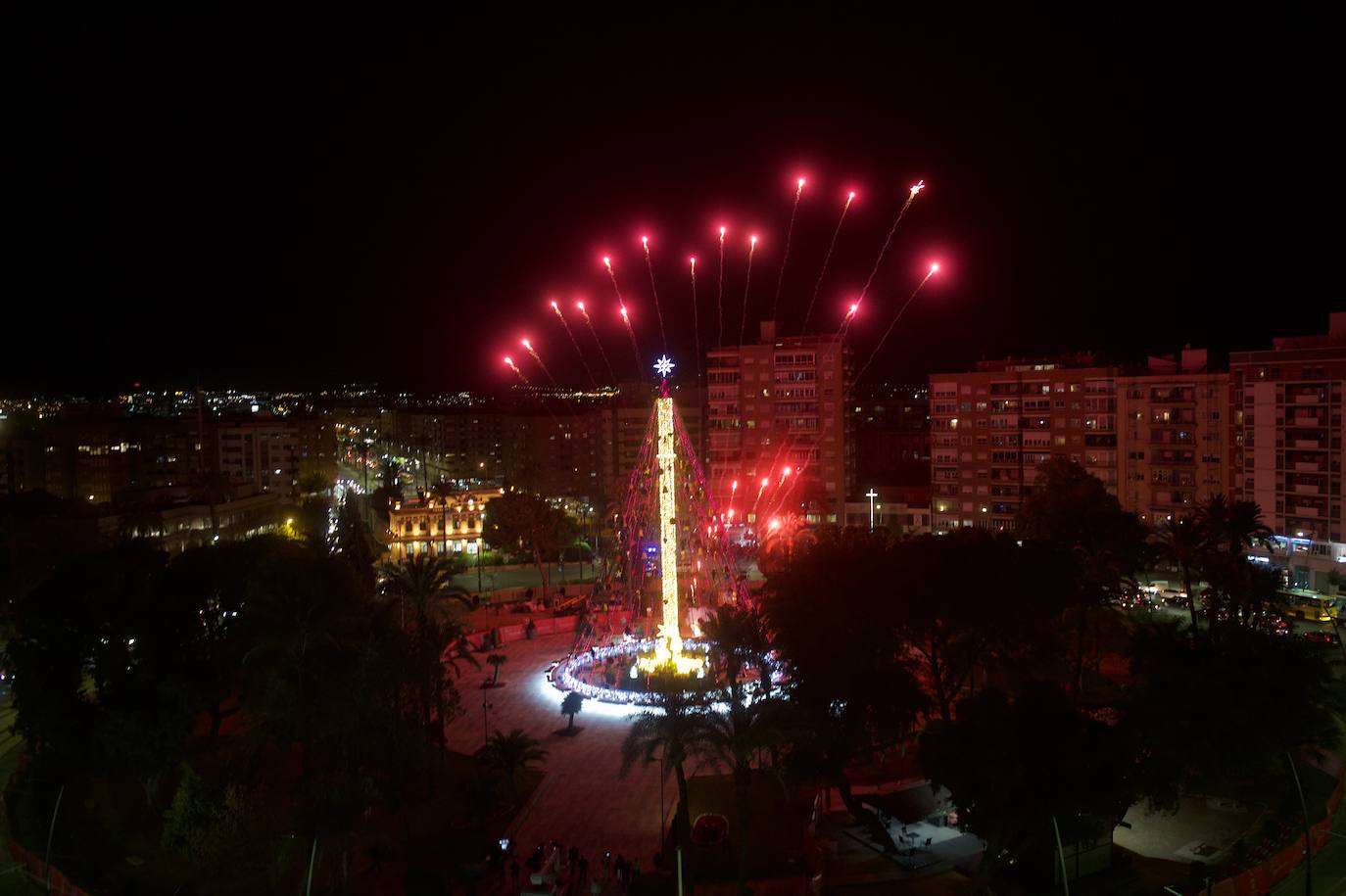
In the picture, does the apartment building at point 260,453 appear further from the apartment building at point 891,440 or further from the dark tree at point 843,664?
the dark tree at point 843,664

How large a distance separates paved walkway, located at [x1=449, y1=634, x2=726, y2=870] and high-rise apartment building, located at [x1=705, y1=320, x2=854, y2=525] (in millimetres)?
36620

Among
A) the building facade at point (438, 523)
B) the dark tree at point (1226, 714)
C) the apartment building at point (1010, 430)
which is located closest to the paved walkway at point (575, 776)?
the dark tree at point (1226, 714)

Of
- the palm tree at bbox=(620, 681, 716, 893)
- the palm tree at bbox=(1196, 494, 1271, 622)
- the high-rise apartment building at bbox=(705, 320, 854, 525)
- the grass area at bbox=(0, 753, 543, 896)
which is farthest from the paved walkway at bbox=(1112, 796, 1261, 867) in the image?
the high-rise apartment building at bbox=(705, 320, 854, 525)

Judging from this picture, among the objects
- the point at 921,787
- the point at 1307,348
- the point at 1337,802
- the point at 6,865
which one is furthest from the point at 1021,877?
the point at 1307,348

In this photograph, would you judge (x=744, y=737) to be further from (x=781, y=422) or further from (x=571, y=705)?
(x=781, y=422)

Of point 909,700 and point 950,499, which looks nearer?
point 909,700

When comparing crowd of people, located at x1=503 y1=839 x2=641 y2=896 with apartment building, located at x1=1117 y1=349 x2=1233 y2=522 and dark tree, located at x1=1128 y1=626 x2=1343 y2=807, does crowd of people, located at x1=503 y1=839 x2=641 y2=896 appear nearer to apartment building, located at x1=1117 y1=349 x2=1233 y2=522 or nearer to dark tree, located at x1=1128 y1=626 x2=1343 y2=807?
dark tree, located at x1=1128 y1=626 x2=1343 y2=807

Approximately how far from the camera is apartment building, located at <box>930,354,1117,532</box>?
5756 centimetres

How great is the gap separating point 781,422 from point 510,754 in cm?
4823

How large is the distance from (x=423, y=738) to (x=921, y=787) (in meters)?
10.6

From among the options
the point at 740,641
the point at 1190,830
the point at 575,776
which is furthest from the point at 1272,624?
the point at 575,776

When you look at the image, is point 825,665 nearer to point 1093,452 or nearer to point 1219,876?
point 1219,876

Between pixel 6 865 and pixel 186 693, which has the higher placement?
pixel 186 693

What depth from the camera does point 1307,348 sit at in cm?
4516
